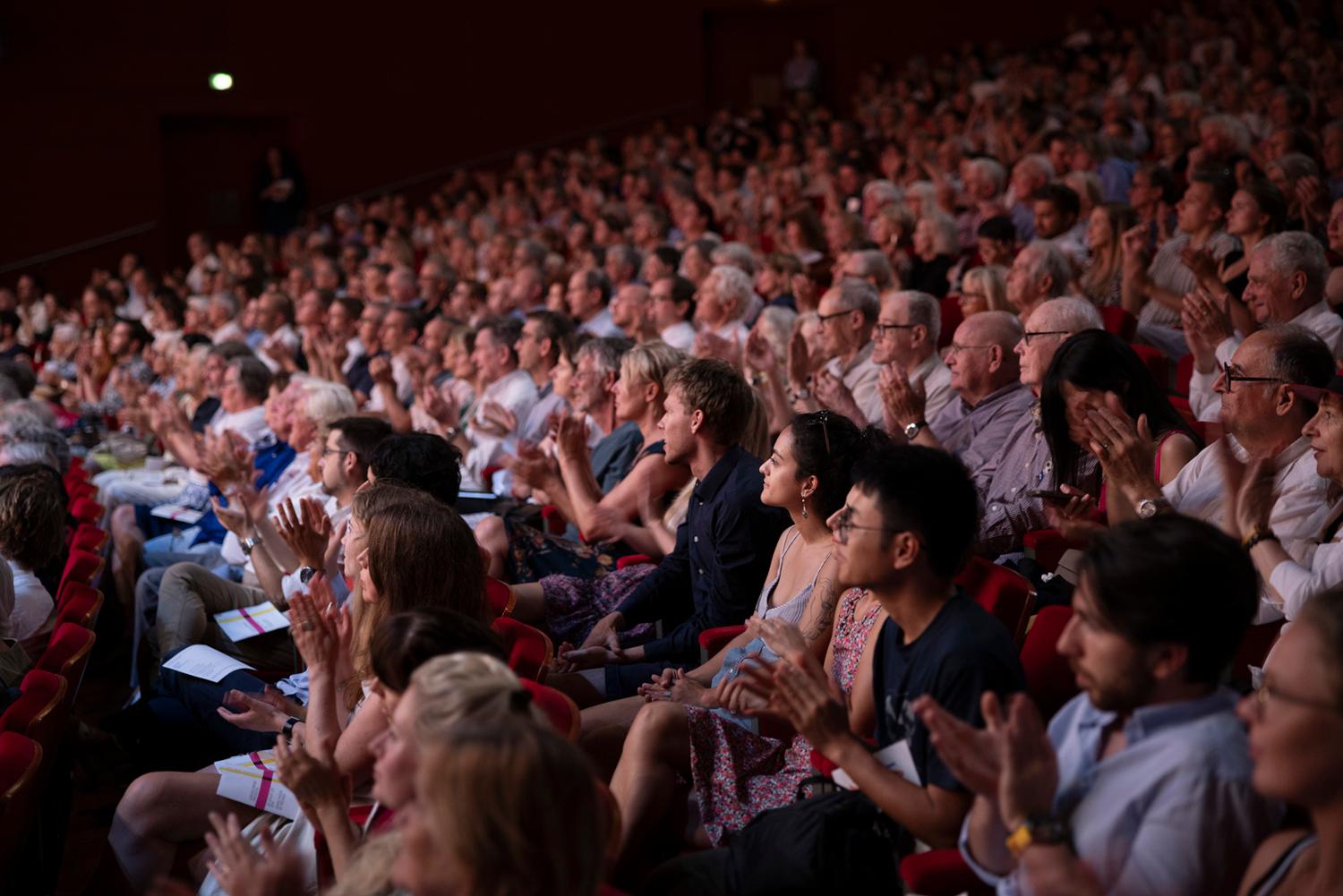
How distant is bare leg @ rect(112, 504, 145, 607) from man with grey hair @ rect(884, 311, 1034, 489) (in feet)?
10.1

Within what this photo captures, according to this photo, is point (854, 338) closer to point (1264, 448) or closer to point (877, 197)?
point (1264, 448)

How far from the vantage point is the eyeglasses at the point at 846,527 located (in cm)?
207

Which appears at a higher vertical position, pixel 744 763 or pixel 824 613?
pixel 824 613

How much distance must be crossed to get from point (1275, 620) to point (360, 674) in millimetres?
1773

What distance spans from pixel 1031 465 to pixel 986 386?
56 cm

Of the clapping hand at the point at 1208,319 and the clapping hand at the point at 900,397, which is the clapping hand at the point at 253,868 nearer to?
the clapping hand at the point at 900,397

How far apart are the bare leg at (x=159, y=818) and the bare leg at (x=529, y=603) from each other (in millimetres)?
1050

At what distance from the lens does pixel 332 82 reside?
13539 millimetres

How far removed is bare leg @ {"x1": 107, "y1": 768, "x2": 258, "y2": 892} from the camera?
243cm

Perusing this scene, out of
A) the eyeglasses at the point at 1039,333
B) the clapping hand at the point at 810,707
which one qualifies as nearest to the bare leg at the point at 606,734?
the clapping hand at the point at 810,707

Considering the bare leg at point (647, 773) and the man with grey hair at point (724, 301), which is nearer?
the bare leg at point (647, 773)

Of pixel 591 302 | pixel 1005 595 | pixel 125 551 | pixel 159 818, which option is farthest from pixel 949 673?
pixel 591 302

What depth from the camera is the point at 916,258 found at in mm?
6344

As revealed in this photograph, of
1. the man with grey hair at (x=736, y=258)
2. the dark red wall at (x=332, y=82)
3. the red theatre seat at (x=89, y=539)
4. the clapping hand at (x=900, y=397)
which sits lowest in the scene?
the red theatre seat at (x=89, y=539)
